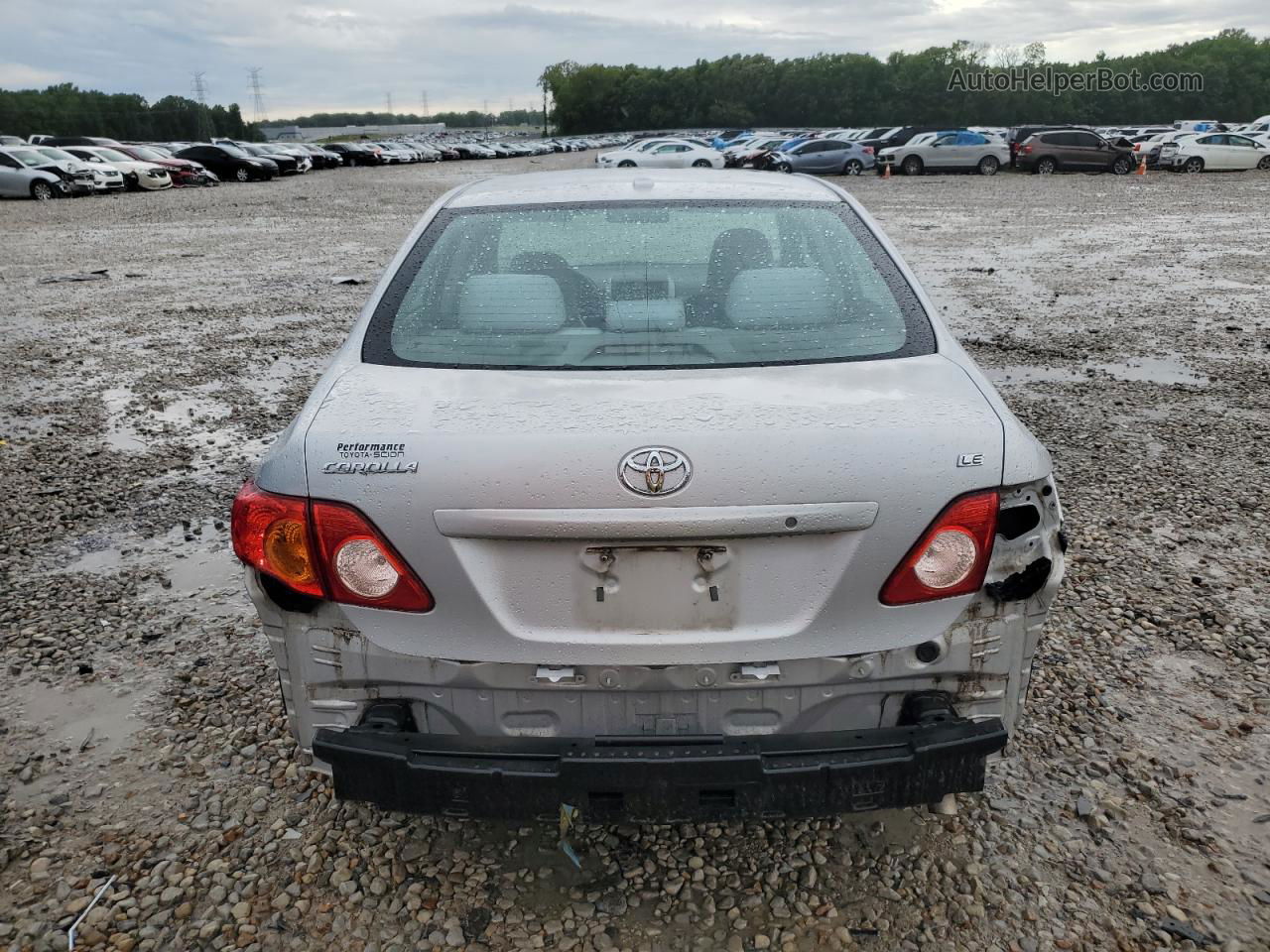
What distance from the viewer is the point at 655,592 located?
2.05 m

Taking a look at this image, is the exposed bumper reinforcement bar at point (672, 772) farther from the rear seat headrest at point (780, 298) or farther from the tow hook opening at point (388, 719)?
the rear seat headrest at point (780, 298)

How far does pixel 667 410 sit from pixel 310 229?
18.7 metres

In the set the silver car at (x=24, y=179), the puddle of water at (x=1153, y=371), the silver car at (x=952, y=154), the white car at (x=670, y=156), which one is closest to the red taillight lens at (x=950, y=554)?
the puddle of water at (x=1153, y=371)

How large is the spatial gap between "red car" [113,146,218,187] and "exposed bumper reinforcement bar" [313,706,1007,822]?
3501cm

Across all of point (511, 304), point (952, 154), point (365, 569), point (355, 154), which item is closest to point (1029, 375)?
point (511, 304)

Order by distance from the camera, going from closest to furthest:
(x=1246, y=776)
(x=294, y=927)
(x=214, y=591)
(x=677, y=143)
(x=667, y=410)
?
(x=667, y=410) < (x=294, y=927) < (x=1246, y=776) < (x=214, y=591) < (x=677, y=143)

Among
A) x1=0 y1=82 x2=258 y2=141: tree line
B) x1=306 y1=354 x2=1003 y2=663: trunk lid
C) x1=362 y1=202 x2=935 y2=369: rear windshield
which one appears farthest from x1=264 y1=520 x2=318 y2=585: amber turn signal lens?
x1=0 y1=82 x2=258 y2=141: tree line

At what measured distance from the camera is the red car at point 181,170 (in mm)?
32969

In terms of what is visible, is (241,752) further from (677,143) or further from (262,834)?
(677,143)

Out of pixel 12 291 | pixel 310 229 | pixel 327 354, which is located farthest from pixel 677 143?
pixel 327 354

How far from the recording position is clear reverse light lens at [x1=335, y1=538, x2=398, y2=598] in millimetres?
2076

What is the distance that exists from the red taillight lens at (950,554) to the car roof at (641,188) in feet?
5.06

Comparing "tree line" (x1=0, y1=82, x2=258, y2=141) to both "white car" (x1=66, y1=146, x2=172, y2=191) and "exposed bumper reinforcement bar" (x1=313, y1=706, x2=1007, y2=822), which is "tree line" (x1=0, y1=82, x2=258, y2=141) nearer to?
"white car" (x1=66, y1=146, x2=172, y2=191)

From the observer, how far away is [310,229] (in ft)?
63.0
